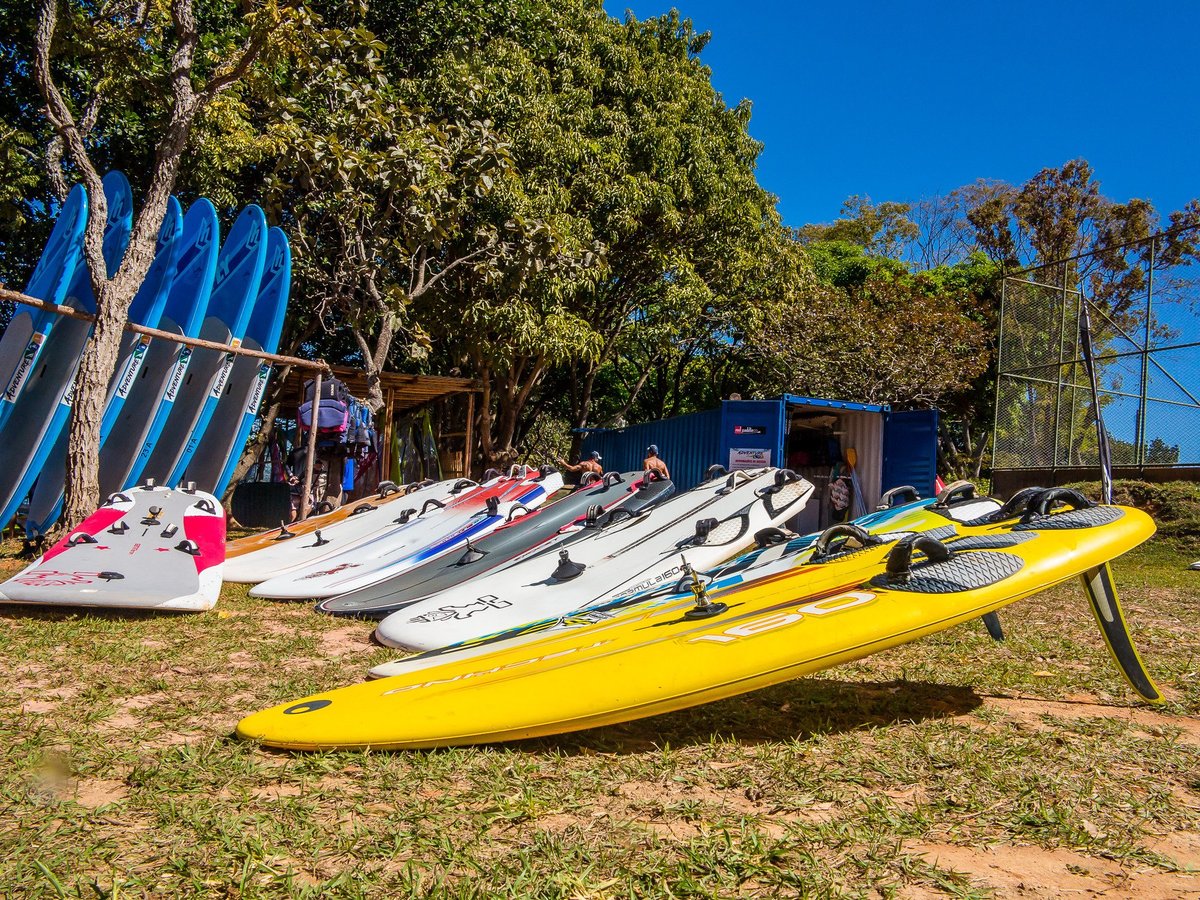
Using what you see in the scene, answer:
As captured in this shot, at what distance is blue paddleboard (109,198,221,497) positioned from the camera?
8.68 metres

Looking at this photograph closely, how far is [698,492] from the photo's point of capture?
6.00 meters

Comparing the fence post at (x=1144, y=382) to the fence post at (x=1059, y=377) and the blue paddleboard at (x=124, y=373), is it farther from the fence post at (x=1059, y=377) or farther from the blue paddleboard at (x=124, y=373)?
the blue paddleboard at (x=124, y=373)

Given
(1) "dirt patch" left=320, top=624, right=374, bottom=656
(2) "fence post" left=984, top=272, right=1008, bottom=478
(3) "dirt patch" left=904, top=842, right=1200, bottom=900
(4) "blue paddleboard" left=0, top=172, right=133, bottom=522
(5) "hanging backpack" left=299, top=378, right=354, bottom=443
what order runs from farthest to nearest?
(2) "fence post" left=984, top=272, right=1008, bottom=478, (5) "hanging backpack" left=299, top=378, right=354, bottom=443, (4) "blue paddleboard" left=0, top=172, right=133, bottom=522, (1) "dirt patch" left=320, top=624, right=374, bottom=656, (3) "dirt patch" left=904, top=842, right=1200, bottom=900

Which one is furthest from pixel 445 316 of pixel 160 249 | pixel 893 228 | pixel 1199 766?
pixel 893 228

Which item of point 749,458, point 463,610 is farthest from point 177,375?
point 749,458

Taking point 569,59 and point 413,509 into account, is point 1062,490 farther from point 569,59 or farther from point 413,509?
point 569,59

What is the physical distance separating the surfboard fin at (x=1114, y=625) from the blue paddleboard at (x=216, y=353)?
26.5ft

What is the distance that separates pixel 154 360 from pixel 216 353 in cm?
66

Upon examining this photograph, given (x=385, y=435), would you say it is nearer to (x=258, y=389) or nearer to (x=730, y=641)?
(x=258, y=389)

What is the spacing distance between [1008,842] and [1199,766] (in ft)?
3.50

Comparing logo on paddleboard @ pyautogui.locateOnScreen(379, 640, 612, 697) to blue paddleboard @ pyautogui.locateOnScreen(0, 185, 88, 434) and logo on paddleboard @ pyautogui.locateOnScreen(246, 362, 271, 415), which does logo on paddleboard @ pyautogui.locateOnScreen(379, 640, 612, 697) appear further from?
logo on paddleboard @ pyautogui.locateOnScreen(246, 362, 271, 415)

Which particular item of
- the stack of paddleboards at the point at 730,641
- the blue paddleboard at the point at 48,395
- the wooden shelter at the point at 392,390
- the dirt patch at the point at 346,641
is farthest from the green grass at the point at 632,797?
the wooden shelter at the point at 392,390

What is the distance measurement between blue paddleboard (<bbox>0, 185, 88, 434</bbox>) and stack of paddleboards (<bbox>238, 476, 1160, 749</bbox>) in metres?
7.09

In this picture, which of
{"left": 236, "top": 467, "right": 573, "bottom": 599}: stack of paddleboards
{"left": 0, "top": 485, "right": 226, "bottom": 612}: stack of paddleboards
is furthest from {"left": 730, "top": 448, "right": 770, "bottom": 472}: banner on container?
{"left": 0, "top": 485, "right": 226, "bottom": 612}: stack of paddleboards
